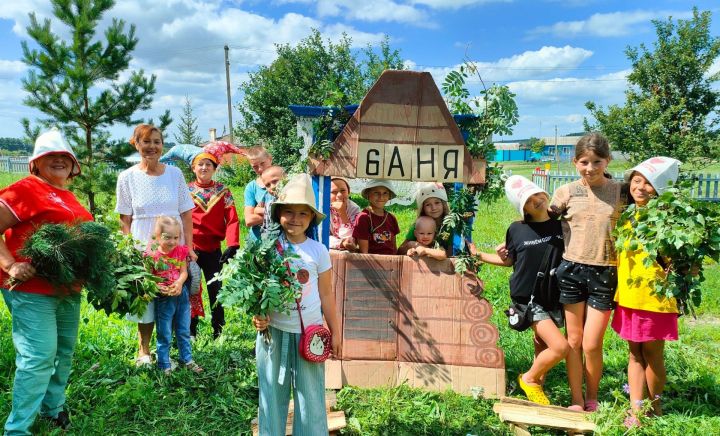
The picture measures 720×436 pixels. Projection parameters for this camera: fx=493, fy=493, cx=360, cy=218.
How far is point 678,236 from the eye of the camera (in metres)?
2.77

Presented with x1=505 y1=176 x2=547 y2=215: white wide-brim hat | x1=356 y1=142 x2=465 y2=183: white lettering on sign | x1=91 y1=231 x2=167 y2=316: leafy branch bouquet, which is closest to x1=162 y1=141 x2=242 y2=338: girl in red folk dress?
x1=91 y1=231 x2=167 y2=316: leafy branch bouquet

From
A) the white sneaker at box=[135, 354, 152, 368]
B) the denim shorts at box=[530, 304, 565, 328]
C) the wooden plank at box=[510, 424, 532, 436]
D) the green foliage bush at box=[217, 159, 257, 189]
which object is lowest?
the wooden plank at box=[510, 424, 532, 436]

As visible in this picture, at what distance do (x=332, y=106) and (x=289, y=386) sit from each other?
2032 mm

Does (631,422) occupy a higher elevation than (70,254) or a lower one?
lower

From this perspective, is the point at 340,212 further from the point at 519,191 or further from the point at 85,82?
the point at 85,82

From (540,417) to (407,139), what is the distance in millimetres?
2089

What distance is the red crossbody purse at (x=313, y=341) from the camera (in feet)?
8.55

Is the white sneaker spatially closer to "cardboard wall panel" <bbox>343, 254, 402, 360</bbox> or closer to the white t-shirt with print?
"cardboard wall panel" <bbox>343, 254, 402, 360</bbox>

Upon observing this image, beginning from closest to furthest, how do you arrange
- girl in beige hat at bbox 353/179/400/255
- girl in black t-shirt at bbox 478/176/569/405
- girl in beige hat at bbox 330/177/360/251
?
girl in black t-shirt at bbox 478/176/569/405 < girl in beige hat at bbox 353/179/400/255 < girl in beige hat at bbox 330/177/360/251

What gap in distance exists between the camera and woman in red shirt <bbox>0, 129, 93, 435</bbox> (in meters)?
Answer: 2.77

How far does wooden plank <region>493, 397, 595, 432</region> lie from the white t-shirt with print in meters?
1.50

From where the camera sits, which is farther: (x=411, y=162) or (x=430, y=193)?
(x=430, y=193)

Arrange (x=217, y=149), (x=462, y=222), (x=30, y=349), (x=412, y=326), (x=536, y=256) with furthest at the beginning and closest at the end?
(x=217, y=149), (x=412, y=326), (x=462, y=222), (x=536, y=256), (x=30, y=349)

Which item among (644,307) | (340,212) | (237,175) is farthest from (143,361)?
(237,175)
